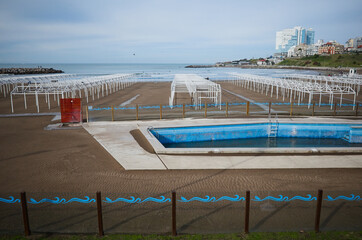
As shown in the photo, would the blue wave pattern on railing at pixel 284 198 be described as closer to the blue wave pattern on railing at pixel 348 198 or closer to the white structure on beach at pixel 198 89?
the blue wave pattern on railing at pixel 348 198

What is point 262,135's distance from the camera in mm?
15992

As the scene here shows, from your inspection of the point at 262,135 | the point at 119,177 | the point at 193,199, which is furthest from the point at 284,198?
the point at 262,135

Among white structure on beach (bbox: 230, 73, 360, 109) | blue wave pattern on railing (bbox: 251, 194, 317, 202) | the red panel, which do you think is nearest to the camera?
blue wave pattern on railing (bbox: 251, 194, 317, 202)

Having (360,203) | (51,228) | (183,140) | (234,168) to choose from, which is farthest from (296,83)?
(51,228)

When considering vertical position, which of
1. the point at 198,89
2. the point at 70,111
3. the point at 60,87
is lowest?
the point at 70,111

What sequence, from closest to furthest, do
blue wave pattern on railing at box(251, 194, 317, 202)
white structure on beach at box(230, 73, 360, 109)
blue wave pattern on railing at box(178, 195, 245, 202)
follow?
1. blue wave pattern on railing at box(178, 195, 245, 202)
2. blue wave pattern on railing at box(251, 194, 317, 202)
3. white structure on beach at box(230, 73, 360, 109)

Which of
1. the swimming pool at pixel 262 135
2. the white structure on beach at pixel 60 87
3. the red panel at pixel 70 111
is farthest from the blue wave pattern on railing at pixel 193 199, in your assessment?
the white structure on beach at pixel 60 87

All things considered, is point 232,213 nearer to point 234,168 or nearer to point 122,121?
point 234,168

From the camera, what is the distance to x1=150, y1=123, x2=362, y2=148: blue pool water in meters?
14.6

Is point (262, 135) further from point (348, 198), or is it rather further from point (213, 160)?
point (348, 198)

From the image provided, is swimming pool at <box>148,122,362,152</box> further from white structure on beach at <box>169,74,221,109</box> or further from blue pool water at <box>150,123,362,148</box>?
white structure on beach at <box>169,74,221,109</box>

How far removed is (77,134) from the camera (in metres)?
14.2

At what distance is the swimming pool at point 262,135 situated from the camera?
14.6 metres

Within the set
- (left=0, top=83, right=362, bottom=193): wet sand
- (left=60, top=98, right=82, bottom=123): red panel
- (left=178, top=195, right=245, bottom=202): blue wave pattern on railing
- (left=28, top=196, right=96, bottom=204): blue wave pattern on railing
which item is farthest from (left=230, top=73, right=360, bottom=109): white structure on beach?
(left=28, top=196, right=96, bottom=204): blue wave pattern on railing
